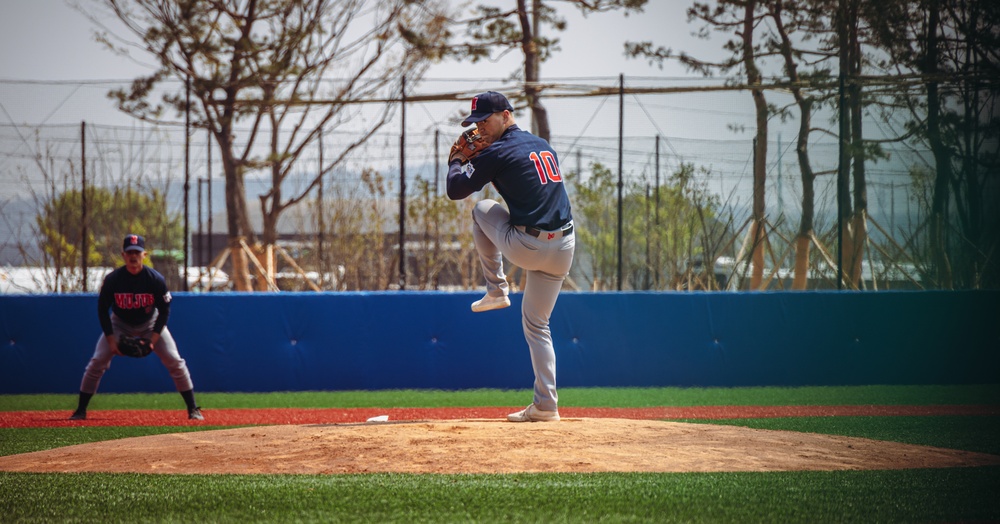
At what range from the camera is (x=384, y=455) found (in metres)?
5.25

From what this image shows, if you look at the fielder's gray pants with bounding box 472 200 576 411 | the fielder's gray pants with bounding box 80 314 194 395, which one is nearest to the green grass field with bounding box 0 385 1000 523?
the fielder's gray pants with bounding box 472 200 576 411

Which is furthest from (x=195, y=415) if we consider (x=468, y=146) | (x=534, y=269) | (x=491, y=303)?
(x=468, y=146)

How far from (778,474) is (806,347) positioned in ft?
19.3

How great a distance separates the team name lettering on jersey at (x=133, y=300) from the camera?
8305 mm

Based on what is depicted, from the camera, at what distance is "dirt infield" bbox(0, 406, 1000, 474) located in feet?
16.7

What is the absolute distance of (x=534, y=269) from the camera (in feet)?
20.5

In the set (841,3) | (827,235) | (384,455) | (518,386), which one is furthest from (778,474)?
(841,3)

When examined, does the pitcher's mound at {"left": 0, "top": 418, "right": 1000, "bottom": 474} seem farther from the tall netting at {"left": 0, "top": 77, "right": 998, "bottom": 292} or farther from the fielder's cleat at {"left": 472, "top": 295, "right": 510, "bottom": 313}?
the tall netting at {"left": 0, "top": 77, "right": 998, "bottom": 292}

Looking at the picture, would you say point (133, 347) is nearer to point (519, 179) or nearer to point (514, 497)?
point (519, 179)

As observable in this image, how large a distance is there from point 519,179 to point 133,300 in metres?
4.28

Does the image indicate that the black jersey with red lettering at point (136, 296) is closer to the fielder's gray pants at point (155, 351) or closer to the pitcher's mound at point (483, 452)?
the fielder's gray pants at point (155, 351)

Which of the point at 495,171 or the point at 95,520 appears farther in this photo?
the point at 495,171

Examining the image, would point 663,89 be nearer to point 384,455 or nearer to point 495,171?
point 495,171

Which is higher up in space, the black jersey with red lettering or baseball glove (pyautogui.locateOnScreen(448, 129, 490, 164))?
baseball glove (pyautogui.locateOnScreen(448, 129, 490, 164))
